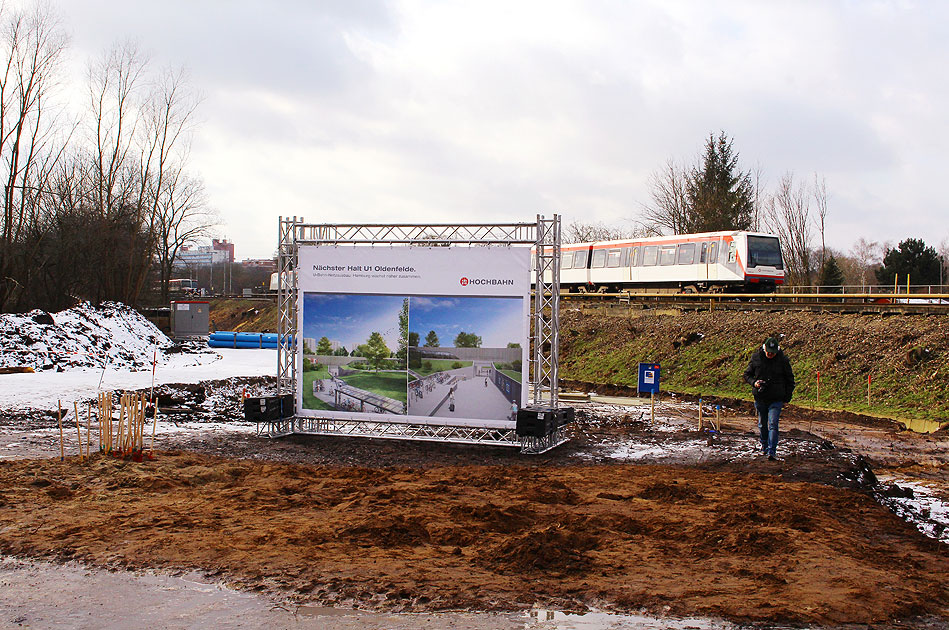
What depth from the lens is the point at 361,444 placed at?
14742mm

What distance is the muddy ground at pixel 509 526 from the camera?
6.22 m

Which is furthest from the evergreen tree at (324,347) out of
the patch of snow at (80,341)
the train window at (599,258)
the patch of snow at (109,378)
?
the train window at (599,258)

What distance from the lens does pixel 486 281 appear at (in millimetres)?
14500

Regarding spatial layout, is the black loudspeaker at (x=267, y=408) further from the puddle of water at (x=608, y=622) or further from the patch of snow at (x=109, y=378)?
the puddle of water at (x=608, y=622)

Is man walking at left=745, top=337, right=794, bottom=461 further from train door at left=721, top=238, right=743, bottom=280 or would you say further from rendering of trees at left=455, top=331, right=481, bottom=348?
train door at left=721, top=238, right=743, bottom=280

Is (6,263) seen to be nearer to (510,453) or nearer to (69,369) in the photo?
(69,369)

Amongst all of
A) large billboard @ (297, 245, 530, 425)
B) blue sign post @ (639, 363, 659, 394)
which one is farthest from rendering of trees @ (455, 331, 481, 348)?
blue sign post @ (639, 363, 659, 394)

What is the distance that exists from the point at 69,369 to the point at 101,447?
1506 centimetres

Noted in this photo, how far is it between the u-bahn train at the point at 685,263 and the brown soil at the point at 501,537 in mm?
→ 22888

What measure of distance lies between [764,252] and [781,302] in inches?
107

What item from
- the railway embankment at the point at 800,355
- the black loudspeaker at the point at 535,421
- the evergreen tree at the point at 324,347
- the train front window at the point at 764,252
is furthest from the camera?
the train front window at the point at 764,252

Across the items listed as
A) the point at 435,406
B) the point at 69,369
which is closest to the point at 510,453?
the point at 435,406

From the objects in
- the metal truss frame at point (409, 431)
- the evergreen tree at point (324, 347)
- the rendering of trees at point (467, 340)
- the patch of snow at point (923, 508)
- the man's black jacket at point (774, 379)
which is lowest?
the patch of snow at point (923, 508)

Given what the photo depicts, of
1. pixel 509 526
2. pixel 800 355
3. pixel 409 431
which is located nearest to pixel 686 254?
pixel 800 355
